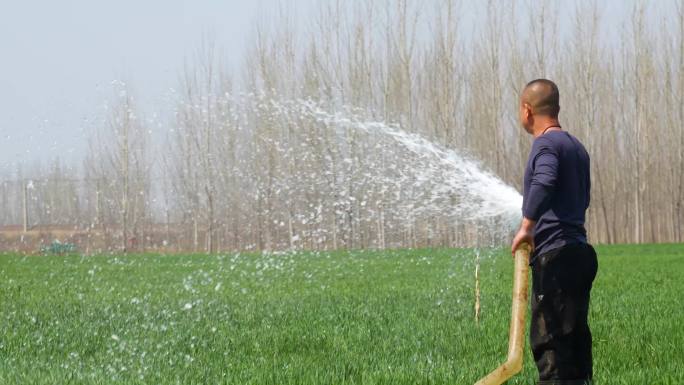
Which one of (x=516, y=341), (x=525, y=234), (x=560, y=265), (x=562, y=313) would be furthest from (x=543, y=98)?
(x=516, y=341)

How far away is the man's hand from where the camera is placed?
4.08m

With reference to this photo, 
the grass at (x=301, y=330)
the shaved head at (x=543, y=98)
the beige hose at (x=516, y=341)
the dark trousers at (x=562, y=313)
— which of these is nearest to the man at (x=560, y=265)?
the dark trousers at (x=562, y=313)

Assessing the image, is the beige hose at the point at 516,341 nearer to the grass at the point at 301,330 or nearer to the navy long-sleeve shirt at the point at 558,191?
the navy long-sleeve shirt at the point at 558,191

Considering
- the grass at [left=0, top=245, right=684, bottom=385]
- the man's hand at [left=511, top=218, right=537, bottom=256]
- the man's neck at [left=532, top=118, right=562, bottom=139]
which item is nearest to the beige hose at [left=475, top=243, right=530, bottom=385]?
the man's hand at [left=511, top=218, right=537, bottom=256]

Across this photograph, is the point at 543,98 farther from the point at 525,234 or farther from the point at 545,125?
the point at 525,234

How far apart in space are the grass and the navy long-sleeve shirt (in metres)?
1.11

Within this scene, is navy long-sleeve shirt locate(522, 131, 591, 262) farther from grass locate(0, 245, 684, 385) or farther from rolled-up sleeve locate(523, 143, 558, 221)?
grass locate(0, 245, 684, 385)

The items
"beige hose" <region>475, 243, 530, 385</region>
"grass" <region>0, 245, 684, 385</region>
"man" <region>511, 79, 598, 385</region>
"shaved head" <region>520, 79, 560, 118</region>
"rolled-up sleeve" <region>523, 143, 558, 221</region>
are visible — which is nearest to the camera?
"beige hose" <region>475, 243, 530, 385</region>

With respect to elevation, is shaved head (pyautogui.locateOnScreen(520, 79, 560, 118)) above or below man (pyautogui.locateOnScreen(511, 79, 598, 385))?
above

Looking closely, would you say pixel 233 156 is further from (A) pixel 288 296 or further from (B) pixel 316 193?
(A) pixel 288 296

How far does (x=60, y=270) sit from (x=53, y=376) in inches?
Answer: 531

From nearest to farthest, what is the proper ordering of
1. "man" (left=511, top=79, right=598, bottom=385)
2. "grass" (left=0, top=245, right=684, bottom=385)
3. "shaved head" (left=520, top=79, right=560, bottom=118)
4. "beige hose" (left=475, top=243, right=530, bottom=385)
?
1. "beige hose" (left=475, top=243, right=530, bottom=385)
2. "man" (left=511, top=79, right=598, bottom=385)
3. "shaved head" (left=520, top=79, right=560, bottom=118)
4. "grass" (left=0, top=245, right=684, bottom=385)

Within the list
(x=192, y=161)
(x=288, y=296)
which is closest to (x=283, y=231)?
(x=192, y=161)

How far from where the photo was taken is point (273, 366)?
5.62 m
